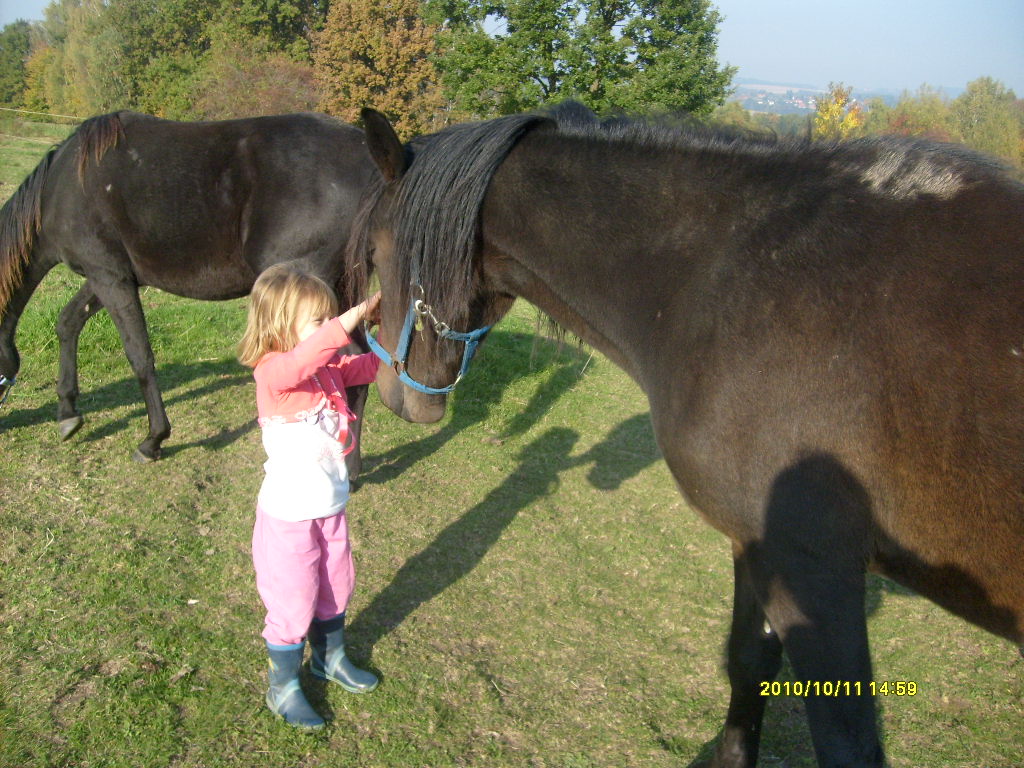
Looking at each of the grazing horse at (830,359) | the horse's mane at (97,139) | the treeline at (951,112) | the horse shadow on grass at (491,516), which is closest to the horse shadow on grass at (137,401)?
the horse's mane at (97,139)

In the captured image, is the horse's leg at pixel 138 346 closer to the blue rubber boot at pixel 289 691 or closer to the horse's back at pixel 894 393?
the blue rubber boot at pixel 289 691

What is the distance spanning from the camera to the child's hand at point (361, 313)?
2309 mm

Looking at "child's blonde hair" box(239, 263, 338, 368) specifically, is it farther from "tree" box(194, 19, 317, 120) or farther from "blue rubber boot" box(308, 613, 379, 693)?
"tree" box(194, 19, 317, 120)

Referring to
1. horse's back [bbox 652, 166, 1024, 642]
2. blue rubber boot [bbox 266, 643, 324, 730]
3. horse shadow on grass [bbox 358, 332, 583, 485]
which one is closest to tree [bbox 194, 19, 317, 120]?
horse shadow on grass [bbox 358, 332, 583, 485]

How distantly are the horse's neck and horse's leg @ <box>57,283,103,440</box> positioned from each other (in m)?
3.66

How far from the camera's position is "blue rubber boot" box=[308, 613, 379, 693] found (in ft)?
8.60

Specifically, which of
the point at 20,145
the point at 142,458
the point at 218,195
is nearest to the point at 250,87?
the point at 20,145

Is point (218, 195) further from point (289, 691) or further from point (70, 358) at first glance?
point (289, 691)

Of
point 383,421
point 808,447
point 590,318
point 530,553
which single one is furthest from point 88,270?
point 808,447

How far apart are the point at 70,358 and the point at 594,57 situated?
18816 mm

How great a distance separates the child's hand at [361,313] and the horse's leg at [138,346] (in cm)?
266

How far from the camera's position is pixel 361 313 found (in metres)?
2.34

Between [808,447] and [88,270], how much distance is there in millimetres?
4520

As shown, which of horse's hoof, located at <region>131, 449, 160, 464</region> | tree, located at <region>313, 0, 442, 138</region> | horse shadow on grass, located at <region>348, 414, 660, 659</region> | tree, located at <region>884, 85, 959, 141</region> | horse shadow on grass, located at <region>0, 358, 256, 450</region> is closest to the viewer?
horse shadow on grass, located at <region>348, 414, 660, 659</region>
